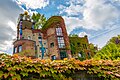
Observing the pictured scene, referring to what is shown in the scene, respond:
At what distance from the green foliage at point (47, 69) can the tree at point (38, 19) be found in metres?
46.4

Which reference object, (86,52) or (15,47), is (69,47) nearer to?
(86,52)

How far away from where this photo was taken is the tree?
51.2m

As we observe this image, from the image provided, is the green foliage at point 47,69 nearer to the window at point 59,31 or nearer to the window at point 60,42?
the window at point 60,42

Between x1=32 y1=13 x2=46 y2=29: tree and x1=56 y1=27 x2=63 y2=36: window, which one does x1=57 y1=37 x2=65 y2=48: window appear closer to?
x1=56 y1=27 x2=63 y2=36: window

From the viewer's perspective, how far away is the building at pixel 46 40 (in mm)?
39938

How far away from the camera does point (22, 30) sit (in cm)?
4328

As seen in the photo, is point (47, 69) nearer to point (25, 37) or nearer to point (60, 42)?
point (60, 42)

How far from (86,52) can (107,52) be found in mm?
37753

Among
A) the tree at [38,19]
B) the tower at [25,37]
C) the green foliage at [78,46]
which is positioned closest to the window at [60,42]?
the green foliage at [78,46]

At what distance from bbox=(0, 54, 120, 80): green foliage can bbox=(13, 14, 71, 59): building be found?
34.6 meters

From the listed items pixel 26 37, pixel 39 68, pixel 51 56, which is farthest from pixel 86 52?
pixel 39 68

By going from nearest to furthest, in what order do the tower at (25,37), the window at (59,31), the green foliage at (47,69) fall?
the green foliage at (47,69), the tower at (25,37), the window at (59,31)

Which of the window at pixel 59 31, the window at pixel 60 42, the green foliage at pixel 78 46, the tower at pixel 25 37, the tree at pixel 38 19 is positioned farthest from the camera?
the tree at pixel 38 19

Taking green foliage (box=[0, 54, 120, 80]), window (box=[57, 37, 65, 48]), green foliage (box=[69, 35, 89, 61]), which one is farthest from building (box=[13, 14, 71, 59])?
green foliage (box=[0, 54, 120, 80])
